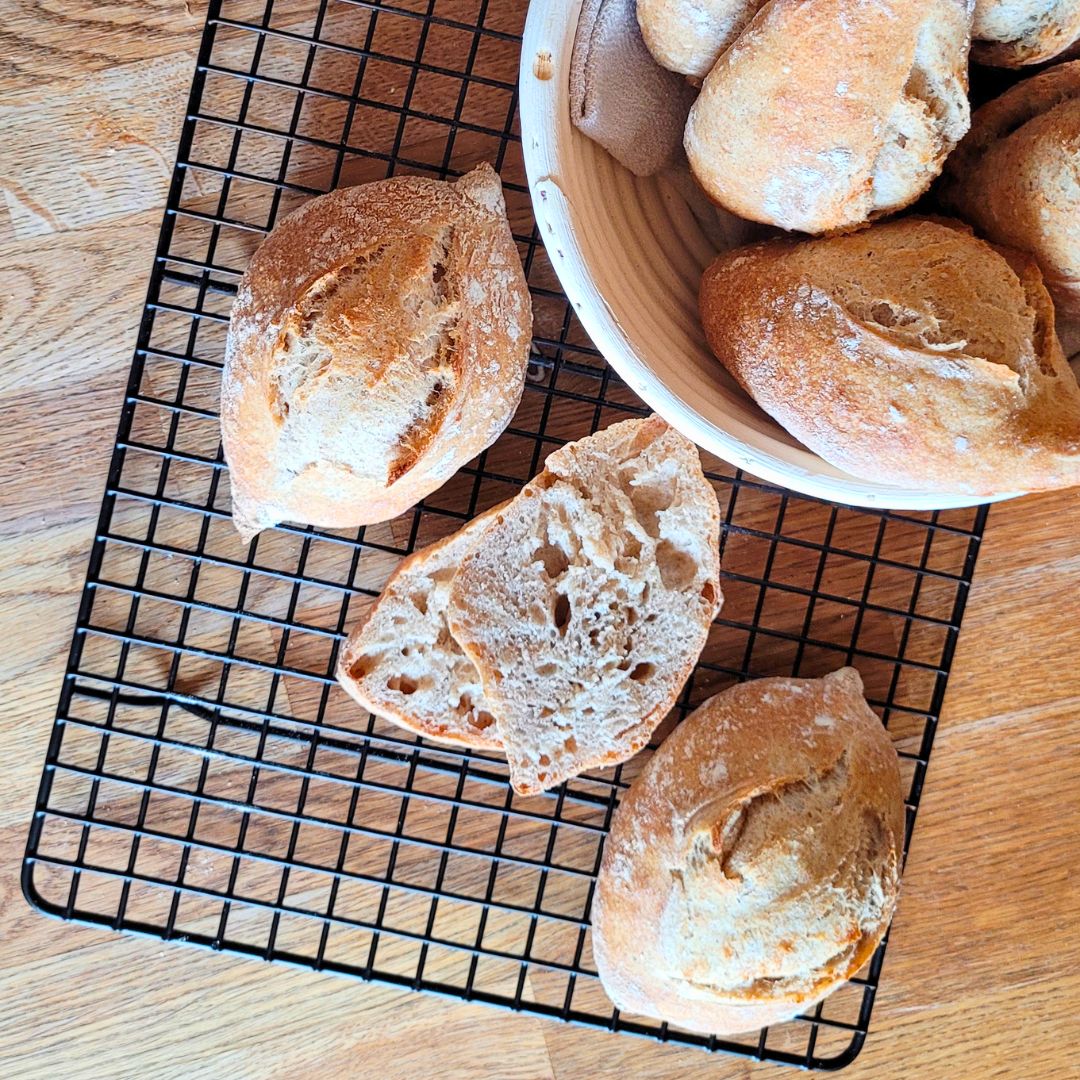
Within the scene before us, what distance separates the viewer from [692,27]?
795mm

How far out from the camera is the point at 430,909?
3.95 ft

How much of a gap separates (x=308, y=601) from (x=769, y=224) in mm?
657

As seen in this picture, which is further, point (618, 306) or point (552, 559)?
point (552, 559)

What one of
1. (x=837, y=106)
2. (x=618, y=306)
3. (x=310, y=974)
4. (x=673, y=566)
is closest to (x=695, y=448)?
(x=673, y=566)

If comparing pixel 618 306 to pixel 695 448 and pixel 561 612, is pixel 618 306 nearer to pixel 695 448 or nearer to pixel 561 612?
pixel 695 448

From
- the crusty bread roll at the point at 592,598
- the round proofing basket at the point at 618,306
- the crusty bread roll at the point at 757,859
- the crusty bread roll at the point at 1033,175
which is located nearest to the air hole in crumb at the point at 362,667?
the crusty bread roll at the point at 592,598

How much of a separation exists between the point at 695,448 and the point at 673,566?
13 centimetres

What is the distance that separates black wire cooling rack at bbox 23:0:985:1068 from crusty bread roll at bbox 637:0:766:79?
0.33 metres

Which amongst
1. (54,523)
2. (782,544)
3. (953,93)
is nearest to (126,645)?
(54,523)

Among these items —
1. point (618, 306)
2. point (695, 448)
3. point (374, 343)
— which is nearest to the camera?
point (618, 306)

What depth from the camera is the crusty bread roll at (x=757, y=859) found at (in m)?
1.02

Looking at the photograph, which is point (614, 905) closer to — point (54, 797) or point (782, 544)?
point (782, 544)

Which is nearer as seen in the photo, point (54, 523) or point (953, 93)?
point (953, 93)

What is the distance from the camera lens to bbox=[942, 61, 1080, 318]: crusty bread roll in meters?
0.77
